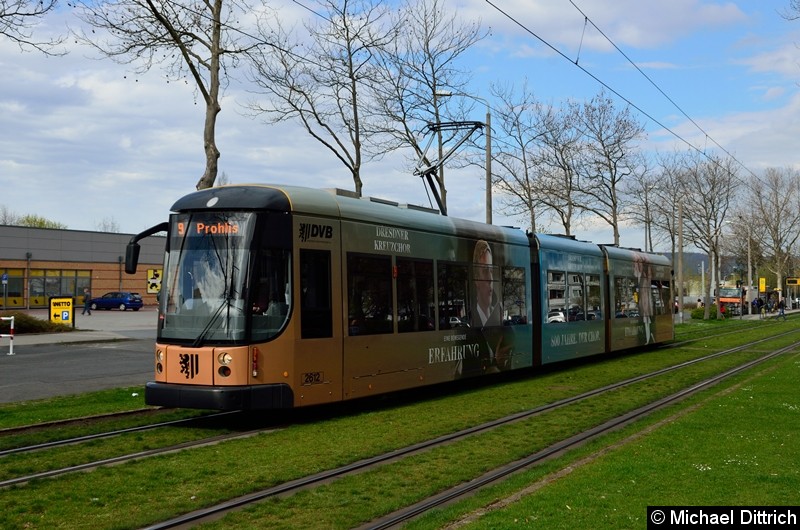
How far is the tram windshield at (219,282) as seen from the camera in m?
11.7

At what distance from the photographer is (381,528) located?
22.2 ft

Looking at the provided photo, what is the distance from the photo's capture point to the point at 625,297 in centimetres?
2681

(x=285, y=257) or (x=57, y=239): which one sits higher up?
(x=57, y=239)

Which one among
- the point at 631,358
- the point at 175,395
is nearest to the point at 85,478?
the point at 175,395

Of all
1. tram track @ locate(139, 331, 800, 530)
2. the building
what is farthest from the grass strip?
the building

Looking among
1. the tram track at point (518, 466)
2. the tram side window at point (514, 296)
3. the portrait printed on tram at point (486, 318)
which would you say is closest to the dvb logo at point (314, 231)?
the tram track at point (518, 466)

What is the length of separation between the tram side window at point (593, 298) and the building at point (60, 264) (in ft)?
125

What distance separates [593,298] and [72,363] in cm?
1400

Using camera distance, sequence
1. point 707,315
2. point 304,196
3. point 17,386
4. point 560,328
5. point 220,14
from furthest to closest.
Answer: point 707,315, point 560,328, point 220,14, point 17,386, point 304,196

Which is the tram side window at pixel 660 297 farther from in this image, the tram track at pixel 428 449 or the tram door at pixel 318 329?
the tram door at pixel 318 329

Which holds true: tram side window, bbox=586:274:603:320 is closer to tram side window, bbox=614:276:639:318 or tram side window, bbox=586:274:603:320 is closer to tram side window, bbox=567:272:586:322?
tram side window, bbox=567:272:586:322

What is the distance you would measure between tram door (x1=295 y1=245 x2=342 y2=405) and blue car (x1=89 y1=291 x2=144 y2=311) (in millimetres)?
52791

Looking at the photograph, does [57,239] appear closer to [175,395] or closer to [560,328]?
[560,328]

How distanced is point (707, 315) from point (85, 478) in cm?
5731
